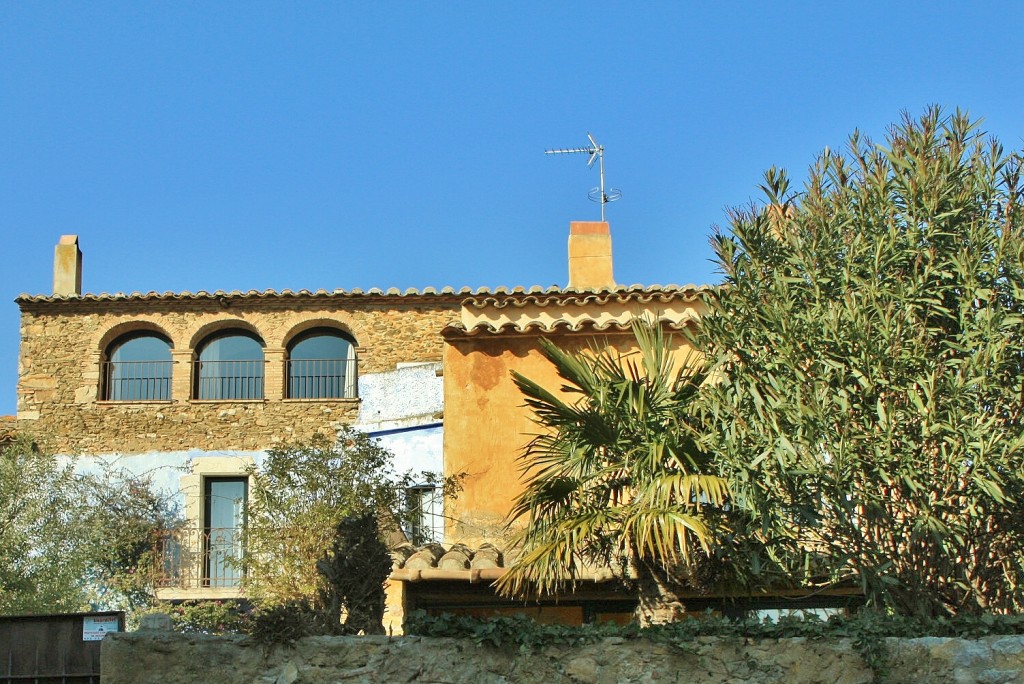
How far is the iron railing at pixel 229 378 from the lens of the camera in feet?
75.3

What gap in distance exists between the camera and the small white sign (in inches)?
423

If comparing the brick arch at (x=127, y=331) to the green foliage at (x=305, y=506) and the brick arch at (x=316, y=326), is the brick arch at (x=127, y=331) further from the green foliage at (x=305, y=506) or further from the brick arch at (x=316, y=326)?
the green foliage at (x=305, y=506)

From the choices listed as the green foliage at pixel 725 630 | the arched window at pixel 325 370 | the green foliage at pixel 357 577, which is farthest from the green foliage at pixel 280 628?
the arched window at pixel 325 370

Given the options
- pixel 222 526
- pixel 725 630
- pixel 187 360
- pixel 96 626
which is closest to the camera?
pixel 725 630

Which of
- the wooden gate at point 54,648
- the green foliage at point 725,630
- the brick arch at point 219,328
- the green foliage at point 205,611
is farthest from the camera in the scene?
the brick arch at point 219,328

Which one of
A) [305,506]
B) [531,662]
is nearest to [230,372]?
[305,506]

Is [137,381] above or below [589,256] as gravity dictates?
below

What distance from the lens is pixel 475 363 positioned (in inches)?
602

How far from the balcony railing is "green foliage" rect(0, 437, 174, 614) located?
268 mm

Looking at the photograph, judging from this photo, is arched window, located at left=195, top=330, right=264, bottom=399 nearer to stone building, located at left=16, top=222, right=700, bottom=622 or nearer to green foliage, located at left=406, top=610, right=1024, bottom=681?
stone building, located at left=16, top=222, right=700, bottom=622

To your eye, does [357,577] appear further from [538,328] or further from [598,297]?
[598,297]

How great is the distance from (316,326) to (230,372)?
183cm

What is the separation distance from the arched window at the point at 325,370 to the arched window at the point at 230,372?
0.64 metres

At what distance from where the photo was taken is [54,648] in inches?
424
